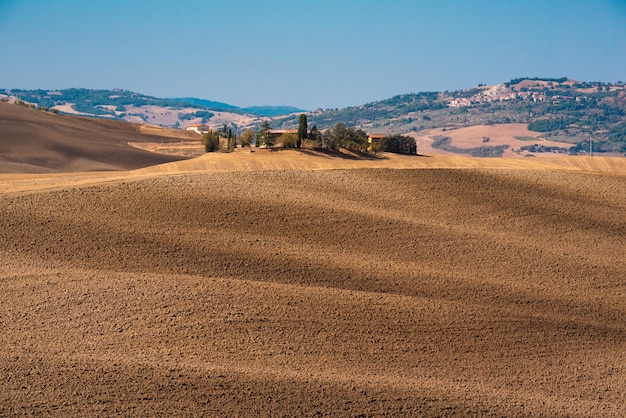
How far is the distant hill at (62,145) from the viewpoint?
10755 centimetres

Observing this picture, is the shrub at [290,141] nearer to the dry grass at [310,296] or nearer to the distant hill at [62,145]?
the distant hill at [62,145]

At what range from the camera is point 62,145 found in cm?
12631

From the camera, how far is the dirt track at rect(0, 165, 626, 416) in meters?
36.4

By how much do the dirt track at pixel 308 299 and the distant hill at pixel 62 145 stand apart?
135 feet

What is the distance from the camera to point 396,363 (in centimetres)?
4016

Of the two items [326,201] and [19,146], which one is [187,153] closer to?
[19,146]

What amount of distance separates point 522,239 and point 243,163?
3100 centimetres

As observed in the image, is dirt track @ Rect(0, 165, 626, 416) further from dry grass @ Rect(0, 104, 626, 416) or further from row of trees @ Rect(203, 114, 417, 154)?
row of trees @ Rect(203, 114, 417, 154)

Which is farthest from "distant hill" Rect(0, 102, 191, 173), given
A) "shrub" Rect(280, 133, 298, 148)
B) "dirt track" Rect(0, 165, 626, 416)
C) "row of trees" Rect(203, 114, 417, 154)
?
"dirt track" Rect(0, 165, 626, 416)

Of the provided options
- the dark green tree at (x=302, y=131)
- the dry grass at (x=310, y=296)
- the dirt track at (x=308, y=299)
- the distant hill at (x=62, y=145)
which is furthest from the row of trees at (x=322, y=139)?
the dirt track at (x=308, y=299)

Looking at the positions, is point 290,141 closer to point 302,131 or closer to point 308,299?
point 302,131

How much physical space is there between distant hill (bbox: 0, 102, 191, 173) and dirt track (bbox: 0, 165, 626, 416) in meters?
41.2

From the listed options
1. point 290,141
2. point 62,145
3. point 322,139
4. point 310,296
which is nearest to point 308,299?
point 310,296

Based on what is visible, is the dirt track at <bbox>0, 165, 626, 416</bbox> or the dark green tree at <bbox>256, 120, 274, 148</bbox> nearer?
the dirt track at <bbox>0, 165, 626, 416</bbox>
